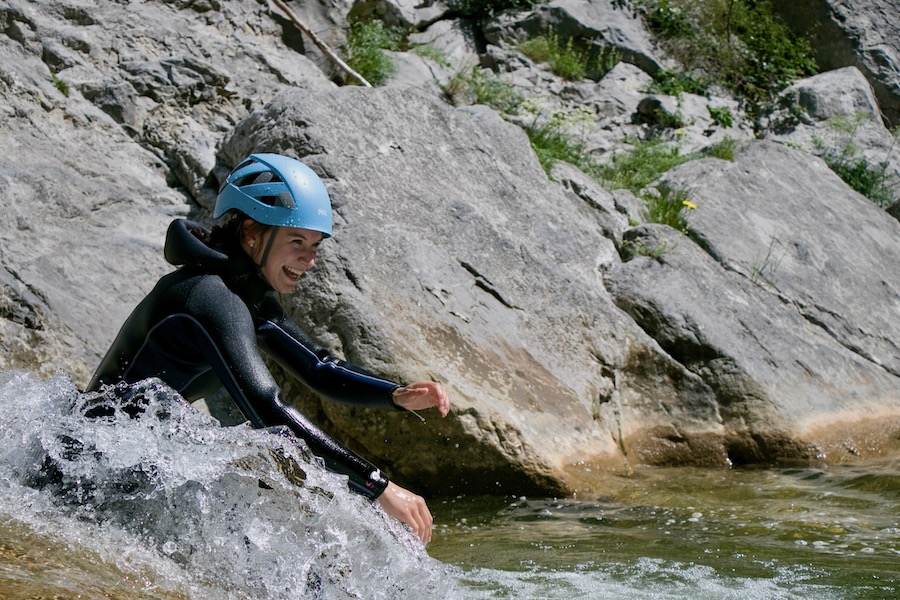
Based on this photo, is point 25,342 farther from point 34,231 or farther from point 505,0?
point 505,0

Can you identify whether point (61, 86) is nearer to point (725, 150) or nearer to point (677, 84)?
point (725, 150)

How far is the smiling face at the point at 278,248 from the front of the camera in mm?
3078

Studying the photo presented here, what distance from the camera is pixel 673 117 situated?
31.6 ft

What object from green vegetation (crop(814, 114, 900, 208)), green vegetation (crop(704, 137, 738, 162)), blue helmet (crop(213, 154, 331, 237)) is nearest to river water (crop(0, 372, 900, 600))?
blue helmet (crop(213, 154, 331, 237))

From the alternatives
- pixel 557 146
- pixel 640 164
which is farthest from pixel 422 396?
pixel 640 164

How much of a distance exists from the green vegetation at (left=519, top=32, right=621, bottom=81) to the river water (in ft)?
22.6

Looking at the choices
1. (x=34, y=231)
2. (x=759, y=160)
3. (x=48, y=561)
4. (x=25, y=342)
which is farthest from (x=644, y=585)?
(x=759, y=160)

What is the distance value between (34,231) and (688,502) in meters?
3.57

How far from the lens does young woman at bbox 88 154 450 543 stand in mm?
2805

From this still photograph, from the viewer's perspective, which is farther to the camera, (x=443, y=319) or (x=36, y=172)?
(x=36, y=172)

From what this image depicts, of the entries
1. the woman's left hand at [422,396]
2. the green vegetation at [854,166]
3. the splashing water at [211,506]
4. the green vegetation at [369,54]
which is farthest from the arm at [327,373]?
the green vegetation at [854,166]

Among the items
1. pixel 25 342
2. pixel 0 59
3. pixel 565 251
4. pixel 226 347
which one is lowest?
pixel 25 342

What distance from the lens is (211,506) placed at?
8.87ft

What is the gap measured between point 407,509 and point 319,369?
81cm
